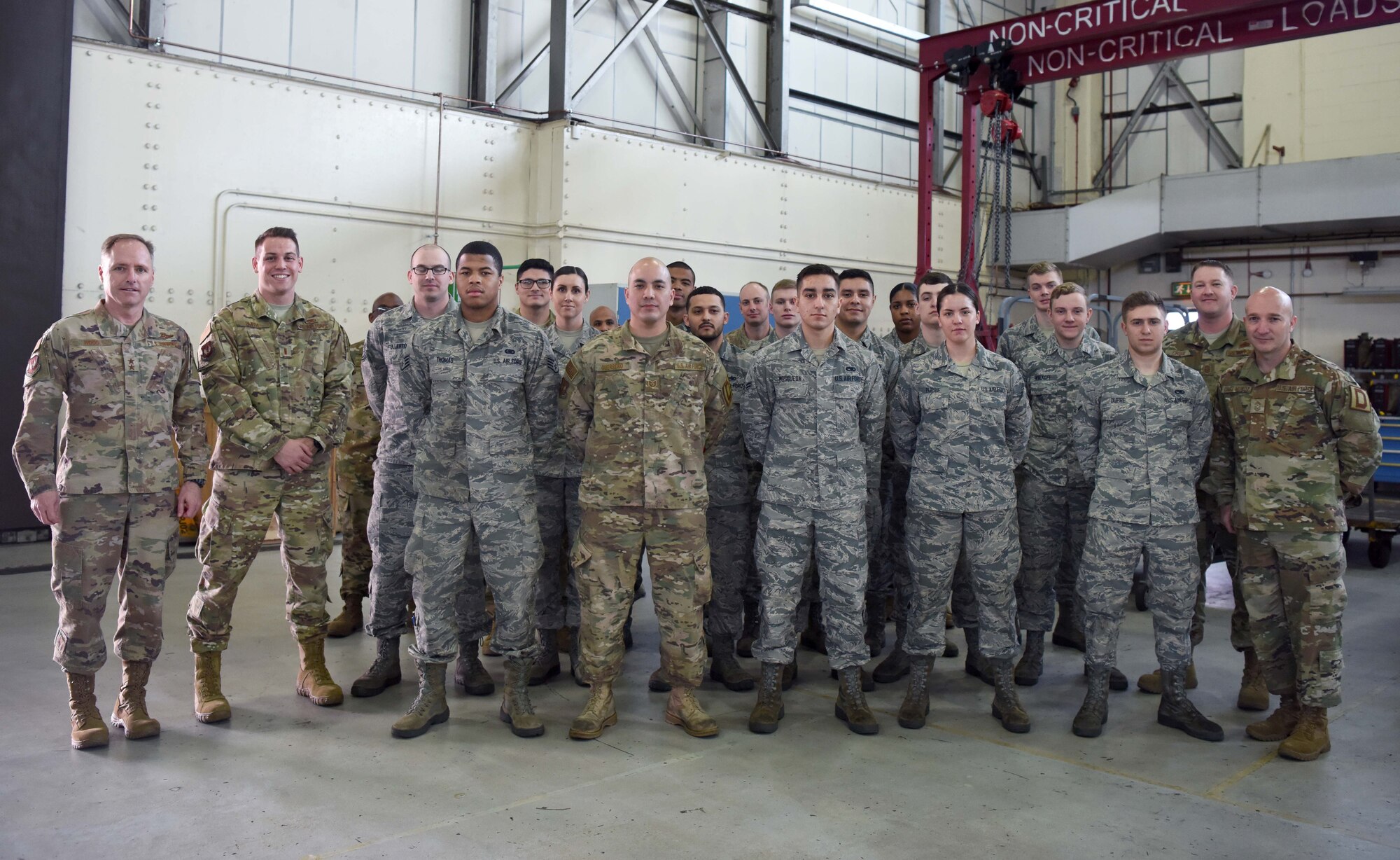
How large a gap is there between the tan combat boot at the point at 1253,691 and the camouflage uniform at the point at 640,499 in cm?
232

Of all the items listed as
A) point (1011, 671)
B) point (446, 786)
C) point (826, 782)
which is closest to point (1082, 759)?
point (1011, 671)

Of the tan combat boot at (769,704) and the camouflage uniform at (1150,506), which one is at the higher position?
the camouflage uniform at (1150,506)

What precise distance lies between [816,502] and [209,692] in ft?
8.09

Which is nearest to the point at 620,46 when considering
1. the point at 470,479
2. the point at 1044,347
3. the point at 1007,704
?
the point at 1044,347

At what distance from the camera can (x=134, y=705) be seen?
372cm

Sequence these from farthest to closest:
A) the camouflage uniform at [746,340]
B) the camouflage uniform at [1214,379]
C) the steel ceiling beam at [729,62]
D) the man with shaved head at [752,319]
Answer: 1. the steel ceiling beam at [729,62]
2. the man with shaved head at [752,319]
3. the camouflage uniform at [746,340]
4. the camouflage uniform at [1214,379]

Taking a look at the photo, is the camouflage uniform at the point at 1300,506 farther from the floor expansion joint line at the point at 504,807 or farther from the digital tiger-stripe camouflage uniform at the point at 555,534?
the digital tiger-stripe camouflage uniform at the point at 555,534

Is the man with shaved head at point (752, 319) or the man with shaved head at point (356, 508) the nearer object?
the man with shaved head at point (752, 319)

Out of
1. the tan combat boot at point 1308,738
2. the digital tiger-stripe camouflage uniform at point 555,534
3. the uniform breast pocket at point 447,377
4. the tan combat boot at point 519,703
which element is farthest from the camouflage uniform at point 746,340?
the tan combat boot at point 1308,738

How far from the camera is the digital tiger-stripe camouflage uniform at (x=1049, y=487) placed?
4520 mm

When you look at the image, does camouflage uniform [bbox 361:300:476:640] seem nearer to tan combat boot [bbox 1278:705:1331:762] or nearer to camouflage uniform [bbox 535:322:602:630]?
camouflage uniform [bbox 535:322:602:630]

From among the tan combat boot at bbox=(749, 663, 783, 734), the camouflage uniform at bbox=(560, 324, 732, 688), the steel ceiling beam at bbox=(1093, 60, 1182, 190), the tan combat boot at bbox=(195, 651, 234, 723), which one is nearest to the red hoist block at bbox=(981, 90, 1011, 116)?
the camouflage uniform at bbox=(560, 324, 732, 688)

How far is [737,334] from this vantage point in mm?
5332

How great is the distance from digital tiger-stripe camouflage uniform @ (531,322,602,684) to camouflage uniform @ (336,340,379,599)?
127cm
